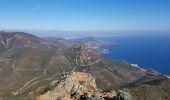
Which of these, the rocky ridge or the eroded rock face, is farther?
the eroded rock face

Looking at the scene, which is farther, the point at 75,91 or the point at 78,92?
the point at 75,91

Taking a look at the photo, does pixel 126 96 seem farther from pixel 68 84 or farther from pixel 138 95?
pixel 68 84

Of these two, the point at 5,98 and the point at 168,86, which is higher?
the point at 168,86

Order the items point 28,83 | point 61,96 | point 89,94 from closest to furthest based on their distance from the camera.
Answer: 1. point 89,94
2. point 61,96
3. point 28,83

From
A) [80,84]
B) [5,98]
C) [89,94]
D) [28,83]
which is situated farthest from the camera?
[28,83]

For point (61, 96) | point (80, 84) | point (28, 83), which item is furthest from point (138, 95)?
point (28, 83)

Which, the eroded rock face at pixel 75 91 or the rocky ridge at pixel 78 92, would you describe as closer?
the rocky ridge at pixel 78 92

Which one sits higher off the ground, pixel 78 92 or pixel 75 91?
pixel 78 92

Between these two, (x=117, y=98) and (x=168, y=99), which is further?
(x=168, y=99)
